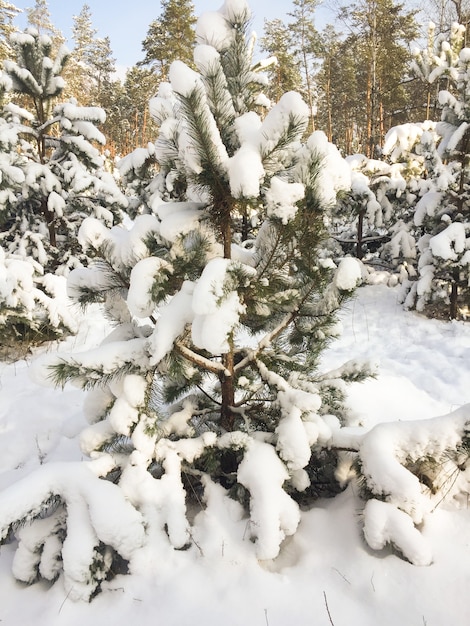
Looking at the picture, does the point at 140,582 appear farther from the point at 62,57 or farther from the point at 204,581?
the point at 62,57

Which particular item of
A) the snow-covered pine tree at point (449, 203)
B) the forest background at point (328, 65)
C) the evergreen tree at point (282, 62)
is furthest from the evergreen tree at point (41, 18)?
the snow-covered pine tree at point (449, 203)

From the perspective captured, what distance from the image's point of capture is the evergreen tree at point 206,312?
6.41 feet

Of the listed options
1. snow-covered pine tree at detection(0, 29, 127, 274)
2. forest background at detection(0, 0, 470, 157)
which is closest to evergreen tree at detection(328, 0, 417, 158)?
forest background at detection(0, 0, 470, 157)

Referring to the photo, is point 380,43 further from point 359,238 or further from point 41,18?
point 41,18

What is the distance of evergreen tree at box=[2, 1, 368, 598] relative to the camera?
1.95 meters

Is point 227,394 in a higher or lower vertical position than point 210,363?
lower

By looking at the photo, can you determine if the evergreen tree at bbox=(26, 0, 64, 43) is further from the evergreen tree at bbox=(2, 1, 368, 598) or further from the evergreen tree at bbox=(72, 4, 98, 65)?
the evergreen tree at bbox=(2, 1, 368, 598)

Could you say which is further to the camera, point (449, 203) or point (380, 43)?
point (380, 43)

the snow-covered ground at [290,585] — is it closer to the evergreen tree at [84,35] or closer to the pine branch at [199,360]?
the pine branch at [199,360]

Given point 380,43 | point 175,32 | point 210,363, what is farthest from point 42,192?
point 175,32

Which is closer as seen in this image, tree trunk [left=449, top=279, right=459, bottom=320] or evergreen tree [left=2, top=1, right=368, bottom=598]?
evergreen tree [left=2, top=1, right=368, bottom=598]

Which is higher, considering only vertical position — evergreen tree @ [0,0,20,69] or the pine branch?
evergreen tree @ [0,0,20,69]

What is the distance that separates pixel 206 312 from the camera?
1776 millimetres

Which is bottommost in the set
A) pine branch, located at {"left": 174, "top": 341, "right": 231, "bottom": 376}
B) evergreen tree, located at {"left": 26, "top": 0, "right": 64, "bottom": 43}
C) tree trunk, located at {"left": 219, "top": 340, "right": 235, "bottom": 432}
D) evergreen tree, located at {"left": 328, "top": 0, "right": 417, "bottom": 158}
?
tree trunk, located at {"left": 219, "top": 340, "right": 235, "bottom": 432}
